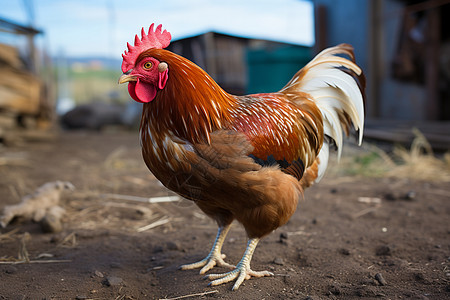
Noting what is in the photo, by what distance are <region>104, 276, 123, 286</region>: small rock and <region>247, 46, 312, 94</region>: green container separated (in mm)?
6584

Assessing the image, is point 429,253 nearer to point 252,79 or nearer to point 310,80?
point 310,80

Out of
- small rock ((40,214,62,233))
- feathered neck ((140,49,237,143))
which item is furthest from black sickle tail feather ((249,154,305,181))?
small rock ((40,214,62,233))

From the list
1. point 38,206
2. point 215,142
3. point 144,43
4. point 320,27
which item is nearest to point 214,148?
point 215,142

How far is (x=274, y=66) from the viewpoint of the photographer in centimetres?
861

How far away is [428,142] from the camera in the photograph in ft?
19.0

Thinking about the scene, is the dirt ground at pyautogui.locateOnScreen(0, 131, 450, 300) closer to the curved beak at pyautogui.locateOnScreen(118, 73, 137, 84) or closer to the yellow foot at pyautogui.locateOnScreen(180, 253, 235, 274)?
the yellow foot at pyautogui.locateOnScreen(180, 253, 235, 274)

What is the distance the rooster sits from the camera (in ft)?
7.08

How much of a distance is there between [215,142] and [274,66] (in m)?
6.76

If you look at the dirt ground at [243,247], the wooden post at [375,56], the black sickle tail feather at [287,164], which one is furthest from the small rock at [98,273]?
the wooden post at [375,56]

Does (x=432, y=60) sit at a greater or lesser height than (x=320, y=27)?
lesser

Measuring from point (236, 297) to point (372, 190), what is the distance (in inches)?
112

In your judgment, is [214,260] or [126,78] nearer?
[126,78]

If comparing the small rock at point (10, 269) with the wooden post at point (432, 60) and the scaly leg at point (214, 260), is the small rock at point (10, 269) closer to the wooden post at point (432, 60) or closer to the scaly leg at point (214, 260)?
the scaly leg at point (214, 260)

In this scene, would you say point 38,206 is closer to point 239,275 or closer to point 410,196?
point 239,275
